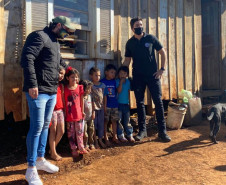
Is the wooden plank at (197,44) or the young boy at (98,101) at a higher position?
the wooden plank at (197,44)

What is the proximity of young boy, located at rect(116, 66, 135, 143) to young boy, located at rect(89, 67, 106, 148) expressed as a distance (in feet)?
1.27

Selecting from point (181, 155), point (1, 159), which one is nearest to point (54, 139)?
point (1, 159)

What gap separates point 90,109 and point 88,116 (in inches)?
5.1

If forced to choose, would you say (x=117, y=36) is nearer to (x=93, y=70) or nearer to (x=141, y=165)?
(x=93, y=70)

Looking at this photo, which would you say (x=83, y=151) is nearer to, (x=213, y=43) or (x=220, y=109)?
(x=220, y=109)

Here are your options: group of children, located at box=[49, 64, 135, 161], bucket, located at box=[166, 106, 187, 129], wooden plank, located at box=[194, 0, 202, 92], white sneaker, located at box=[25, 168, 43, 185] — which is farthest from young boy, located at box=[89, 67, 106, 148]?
wooden plank, located at box=[194, 0, 202, 92]

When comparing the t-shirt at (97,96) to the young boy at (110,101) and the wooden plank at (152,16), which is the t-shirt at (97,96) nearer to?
the young boy at (110,101)

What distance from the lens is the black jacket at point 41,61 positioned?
9.64 ft

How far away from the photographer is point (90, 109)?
4.33 metres

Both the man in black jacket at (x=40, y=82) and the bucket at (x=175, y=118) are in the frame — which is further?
the bucket at (x=175, y=118)

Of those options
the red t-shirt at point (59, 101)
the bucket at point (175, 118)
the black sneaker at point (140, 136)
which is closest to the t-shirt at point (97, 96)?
the red t-shirt at point (59, 101)

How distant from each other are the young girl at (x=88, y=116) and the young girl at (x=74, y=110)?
→ 0.45 feet

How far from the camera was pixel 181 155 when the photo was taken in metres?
4.11

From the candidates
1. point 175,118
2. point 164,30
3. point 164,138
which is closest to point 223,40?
point 164,30
